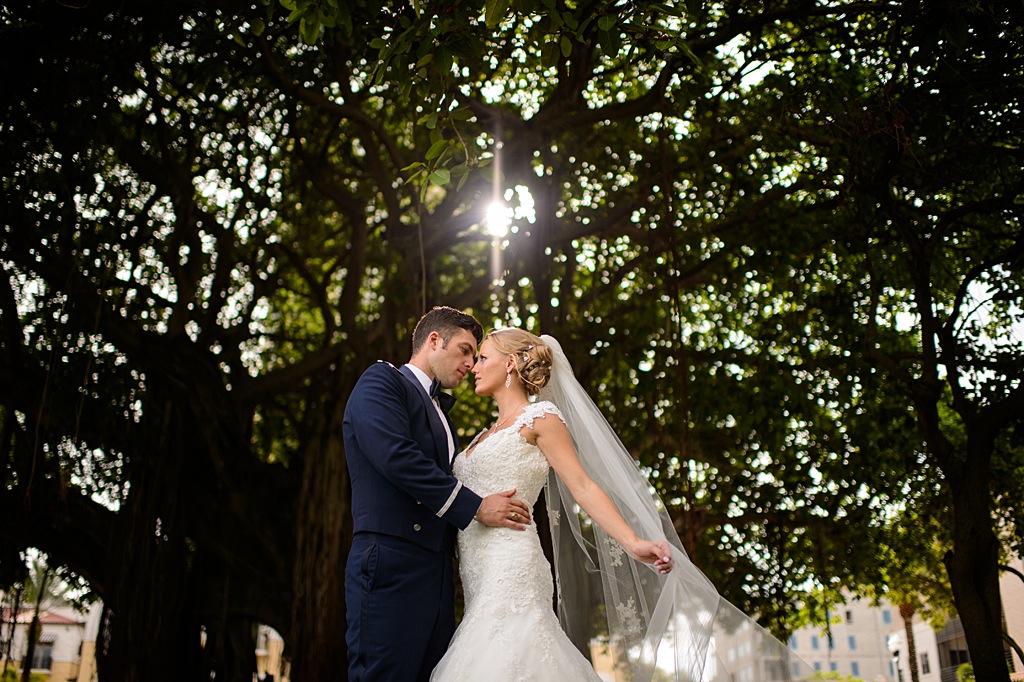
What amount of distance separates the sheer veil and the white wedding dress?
303 mm

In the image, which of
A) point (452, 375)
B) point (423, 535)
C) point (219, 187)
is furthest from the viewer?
point (219, 187)

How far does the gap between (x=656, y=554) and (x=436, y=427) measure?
3.11 feet

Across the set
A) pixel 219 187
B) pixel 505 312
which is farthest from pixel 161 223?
pixel 505 312

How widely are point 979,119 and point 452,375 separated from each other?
4.99m

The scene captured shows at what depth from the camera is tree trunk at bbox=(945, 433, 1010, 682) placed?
5359mm

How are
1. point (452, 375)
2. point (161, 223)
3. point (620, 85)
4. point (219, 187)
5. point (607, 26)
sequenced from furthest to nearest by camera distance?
point (620, 85) → point (219, 187) → point (161, 223) → point (607, 26) → point (452, 375)

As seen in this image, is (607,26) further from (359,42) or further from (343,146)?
(343,146)

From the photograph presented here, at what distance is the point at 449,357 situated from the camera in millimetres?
3383

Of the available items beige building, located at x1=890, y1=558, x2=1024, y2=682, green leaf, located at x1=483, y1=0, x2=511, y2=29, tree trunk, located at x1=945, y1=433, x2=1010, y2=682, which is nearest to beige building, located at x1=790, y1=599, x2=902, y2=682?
beige building, located at x1=890, y1=558, x2=1024, y2=682

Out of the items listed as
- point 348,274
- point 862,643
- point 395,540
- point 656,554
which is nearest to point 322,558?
point 348,274

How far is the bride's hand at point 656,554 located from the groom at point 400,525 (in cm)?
45

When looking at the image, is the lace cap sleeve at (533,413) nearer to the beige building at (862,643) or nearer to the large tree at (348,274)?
the large tree at (348,274)

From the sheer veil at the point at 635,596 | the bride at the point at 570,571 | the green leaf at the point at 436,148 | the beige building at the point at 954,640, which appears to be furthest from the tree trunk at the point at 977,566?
the beige building at the point at 954,640

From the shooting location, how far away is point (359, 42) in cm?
647
